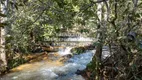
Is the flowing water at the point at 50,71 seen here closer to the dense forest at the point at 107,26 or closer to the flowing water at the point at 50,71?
the flowing water at the point at 50,71

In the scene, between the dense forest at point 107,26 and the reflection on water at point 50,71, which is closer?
the dense forest at point 107,26

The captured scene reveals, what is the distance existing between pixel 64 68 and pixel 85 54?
350 cm

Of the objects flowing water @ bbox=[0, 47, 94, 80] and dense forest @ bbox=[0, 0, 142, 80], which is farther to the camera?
flowing water @ bbox=[0, 47, 94, 80]

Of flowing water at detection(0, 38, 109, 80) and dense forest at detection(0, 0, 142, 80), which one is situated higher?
dense forest at detection(0, 0, 142, 80)

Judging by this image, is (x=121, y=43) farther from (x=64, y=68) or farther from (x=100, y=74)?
(x=64, y=68)

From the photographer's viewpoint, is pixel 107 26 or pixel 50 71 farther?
pixel 50 71

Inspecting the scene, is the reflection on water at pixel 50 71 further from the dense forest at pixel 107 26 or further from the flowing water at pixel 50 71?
the dense forest at pixel 107 26

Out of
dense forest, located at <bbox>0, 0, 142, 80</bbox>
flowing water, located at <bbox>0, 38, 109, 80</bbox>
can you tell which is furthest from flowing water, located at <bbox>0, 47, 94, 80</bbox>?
dense forest, located at <bbox>0, 0, 142, 80</bbox>

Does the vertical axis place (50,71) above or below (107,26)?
below

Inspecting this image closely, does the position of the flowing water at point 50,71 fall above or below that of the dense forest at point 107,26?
below

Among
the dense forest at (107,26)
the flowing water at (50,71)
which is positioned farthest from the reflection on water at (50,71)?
the dense forest at (107,26)

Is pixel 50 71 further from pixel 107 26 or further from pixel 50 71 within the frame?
pixel 107 26

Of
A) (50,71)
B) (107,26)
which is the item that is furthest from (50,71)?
(107,26)

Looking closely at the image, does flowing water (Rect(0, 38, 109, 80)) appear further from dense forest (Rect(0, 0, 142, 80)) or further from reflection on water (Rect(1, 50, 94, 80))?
dense forest (Rect(0, 0, 142, 80))
